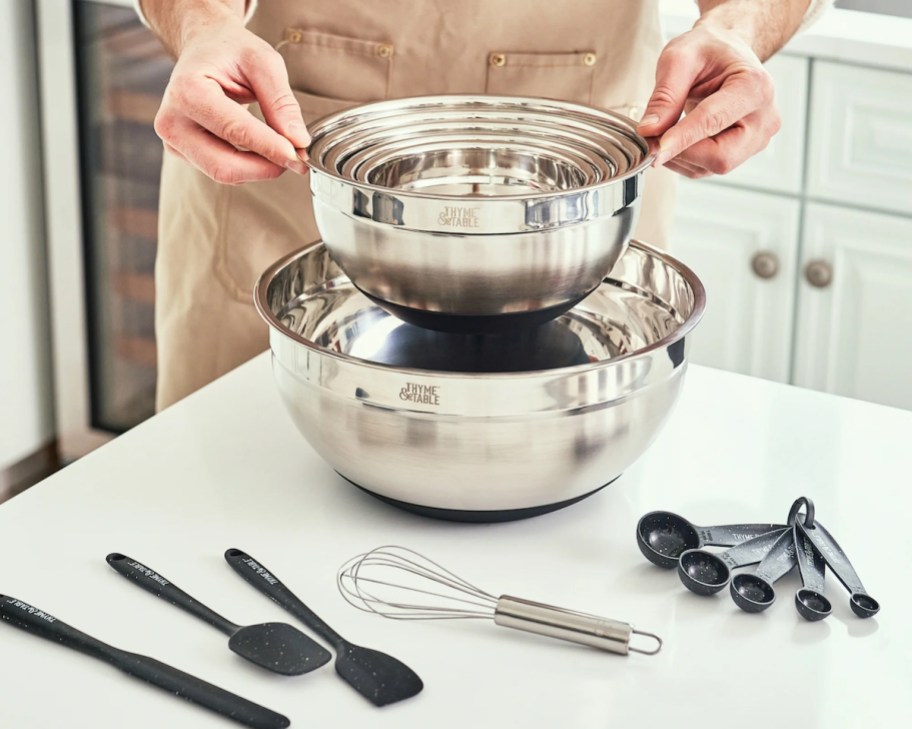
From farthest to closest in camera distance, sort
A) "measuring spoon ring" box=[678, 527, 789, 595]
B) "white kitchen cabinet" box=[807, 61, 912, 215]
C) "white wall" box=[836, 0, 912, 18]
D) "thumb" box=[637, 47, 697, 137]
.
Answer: "white wall" box=[836, 0, 912, 18], "white kitchen cabinet" box=[807, 61, 912, 215], "thumb" box=[637, 47, 697, 137], "measuring spoon ring" box=[678, 527, 789, 595]

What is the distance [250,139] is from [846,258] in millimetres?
1256

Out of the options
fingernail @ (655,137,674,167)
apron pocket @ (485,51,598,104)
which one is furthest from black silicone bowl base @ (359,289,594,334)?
apron pocket @ (485,51,598,104)

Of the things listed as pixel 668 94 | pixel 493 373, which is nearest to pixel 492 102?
pixel 668 94

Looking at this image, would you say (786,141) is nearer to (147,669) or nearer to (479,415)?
(479,415)

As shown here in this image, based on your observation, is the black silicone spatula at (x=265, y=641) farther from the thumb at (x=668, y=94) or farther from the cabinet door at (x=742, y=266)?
the cabinet door at (x=742, y=266)

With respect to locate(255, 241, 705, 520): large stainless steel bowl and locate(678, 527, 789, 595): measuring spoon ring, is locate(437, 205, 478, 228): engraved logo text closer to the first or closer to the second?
locate(255, 241, 705, 520): large stainless steel bowl

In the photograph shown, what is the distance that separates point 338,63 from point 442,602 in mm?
620

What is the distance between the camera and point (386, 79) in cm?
117

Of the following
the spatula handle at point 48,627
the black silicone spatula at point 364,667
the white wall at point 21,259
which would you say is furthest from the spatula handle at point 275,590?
the white wall at point 21,259

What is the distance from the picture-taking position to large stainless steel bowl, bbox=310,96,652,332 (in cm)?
72

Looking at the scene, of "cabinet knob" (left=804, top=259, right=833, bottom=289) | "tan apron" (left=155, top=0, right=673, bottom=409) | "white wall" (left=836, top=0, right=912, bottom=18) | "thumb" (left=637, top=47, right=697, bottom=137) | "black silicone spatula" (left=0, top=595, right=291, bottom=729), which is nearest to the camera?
"black silicone spatula" (left=0, top=595, right=291, bottom=729)

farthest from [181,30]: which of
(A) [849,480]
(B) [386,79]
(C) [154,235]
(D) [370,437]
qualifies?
(C) [154,235]

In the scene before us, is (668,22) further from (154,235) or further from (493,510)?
(493,510)

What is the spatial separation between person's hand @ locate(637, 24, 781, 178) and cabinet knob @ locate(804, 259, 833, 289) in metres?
0.96
